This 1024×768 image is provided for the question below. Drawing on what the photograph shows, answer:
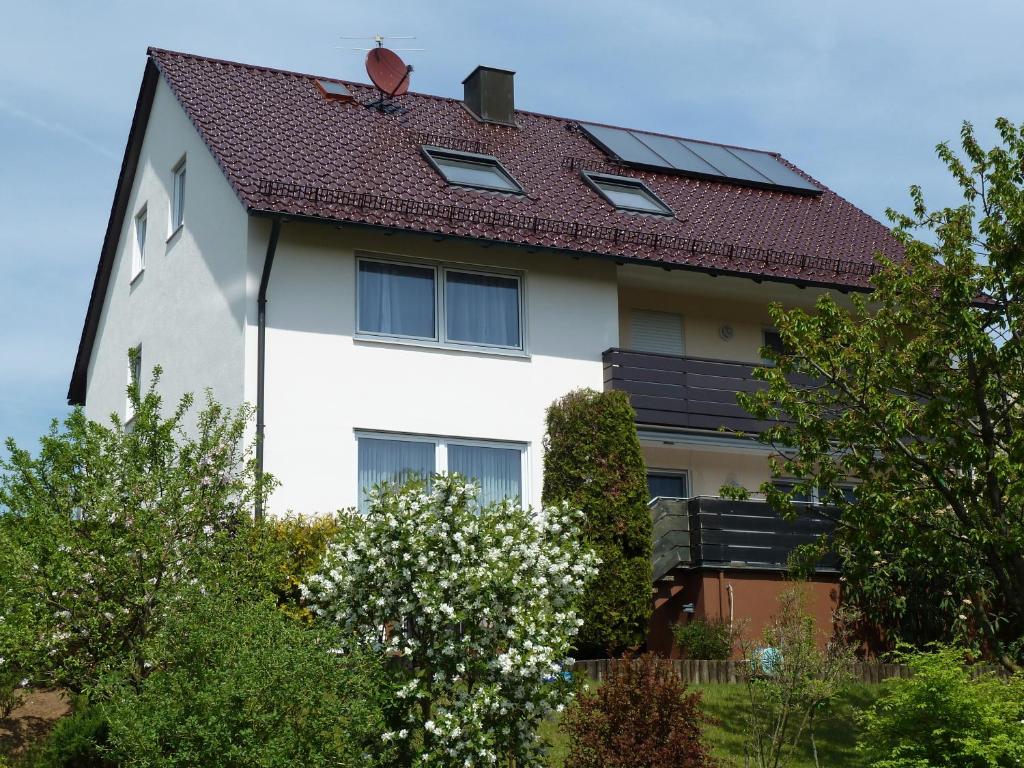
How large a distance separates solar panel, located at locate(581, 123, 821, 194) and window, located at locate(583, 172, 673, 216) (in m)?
1.12

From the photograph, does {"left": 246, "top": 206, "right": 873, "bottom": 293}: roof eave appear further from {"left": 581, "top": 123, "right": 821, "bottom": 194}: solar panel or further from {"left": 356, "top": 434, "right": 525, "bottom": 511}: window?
{"left": 581, "top": 123, "right": 821, "bottom": 194}: solar panel

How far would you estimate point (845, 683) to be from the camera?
15773mm

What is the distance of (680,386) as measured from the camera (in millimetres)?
21312

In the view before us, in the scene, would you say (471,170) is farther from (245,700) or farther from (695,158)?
(245,700)

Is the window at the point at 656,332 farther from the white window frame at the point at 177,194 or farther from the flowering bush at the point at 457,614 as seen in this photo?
the flowering bush at the point at 457,614

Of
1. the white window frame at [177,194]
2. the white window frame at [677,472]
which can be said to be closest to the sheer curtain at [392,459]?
the white window frame at [677,472]

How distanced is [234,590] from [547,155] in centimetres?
1398

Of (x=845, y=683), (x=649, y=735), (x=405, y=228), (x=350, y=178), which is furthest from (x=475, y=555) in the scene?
(x=350, y=178)

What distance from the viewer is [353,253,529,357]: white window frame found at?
1967 centimetres

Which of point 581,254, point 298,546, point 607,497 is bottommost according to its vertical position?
point 298,546

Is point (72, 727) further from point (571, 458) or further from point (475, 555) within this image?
point (571, 458)

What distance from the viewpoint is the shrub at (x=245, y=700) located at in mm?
10328

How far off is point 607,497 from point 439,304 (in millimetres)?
3968

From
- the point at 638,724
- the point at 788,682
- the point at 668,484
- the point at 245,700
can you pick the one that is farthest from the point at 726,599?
→ the point at 245,700
